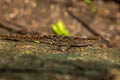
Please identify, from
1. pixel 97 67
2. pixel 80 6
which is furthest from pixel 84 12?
pixel 97 67

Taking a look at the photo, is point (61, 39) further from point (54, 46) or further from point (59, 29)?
point (59, 29)

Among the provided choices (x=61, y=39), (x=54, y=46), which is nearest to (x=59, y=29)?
(x=61, y=39)

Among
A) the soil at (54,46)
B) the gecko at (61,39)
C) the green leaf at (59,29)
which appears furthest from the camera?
the green leaf at (59,29)

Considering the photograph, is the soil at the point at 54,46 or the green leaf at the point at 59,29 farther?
the green leaf at the point at 59,29

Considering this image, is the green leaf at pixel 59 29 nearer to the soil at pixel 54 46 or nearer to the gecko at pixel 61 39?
the soil at pixel 54 46

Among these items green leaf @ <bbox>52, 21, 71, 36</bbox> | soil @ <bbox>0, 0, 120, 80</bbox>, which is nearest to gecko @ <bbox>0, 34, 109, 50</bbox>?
soil @ <bbox>0, 0, 120, 80</bbox>

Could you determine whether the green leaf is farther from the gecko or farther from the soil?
the gecko

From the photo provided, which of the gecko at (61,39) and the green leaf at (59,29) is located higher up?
the green leaf at (59,29)

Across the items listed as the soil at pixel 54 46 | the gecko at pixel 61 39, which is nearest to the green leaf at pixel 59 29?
the soil at pixel 54 46
